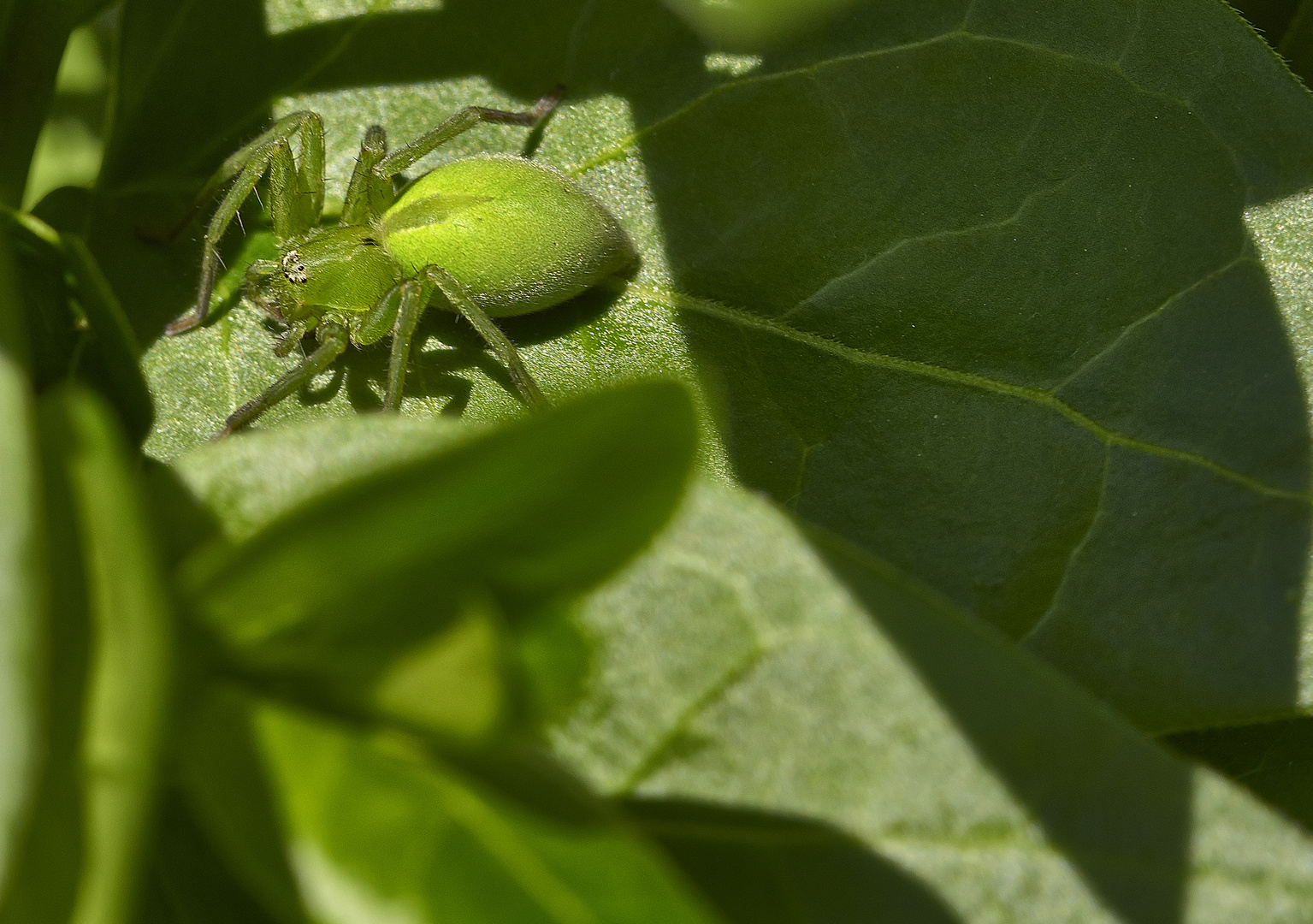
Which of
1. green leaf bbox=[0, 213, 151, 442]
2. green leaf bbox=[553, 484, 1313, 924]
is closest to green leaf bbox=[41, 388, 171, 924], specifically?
green leaf bbox=[553, 484, 1313, 924]

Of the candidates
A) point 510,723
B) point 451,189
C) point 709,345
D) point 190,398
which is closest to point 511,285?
point 451,189

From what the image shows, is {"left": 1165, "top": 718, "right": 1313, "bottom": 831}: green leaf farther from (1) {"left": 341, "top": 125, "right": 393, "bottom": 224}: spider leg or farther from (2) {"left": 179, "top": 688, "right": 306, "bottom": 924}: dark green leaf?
(1) {"left": 341, "top": 125, "right": 393, "bottom": 224}: spider leg

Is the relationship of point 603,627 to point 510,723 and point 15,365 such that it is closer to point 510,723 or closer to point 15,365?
point 510,723

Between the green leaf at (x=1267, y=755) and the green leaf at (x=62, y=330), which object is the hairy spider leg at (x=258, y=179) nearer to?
the green leaf at (x=62, y=330)

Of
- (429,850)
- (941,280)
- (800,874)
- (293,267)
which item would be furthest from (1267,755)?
(293,267)

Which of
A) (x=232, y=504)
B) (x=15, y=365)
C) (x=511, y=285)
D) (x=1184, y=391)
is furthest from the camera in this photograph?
(x=511, y=285)
